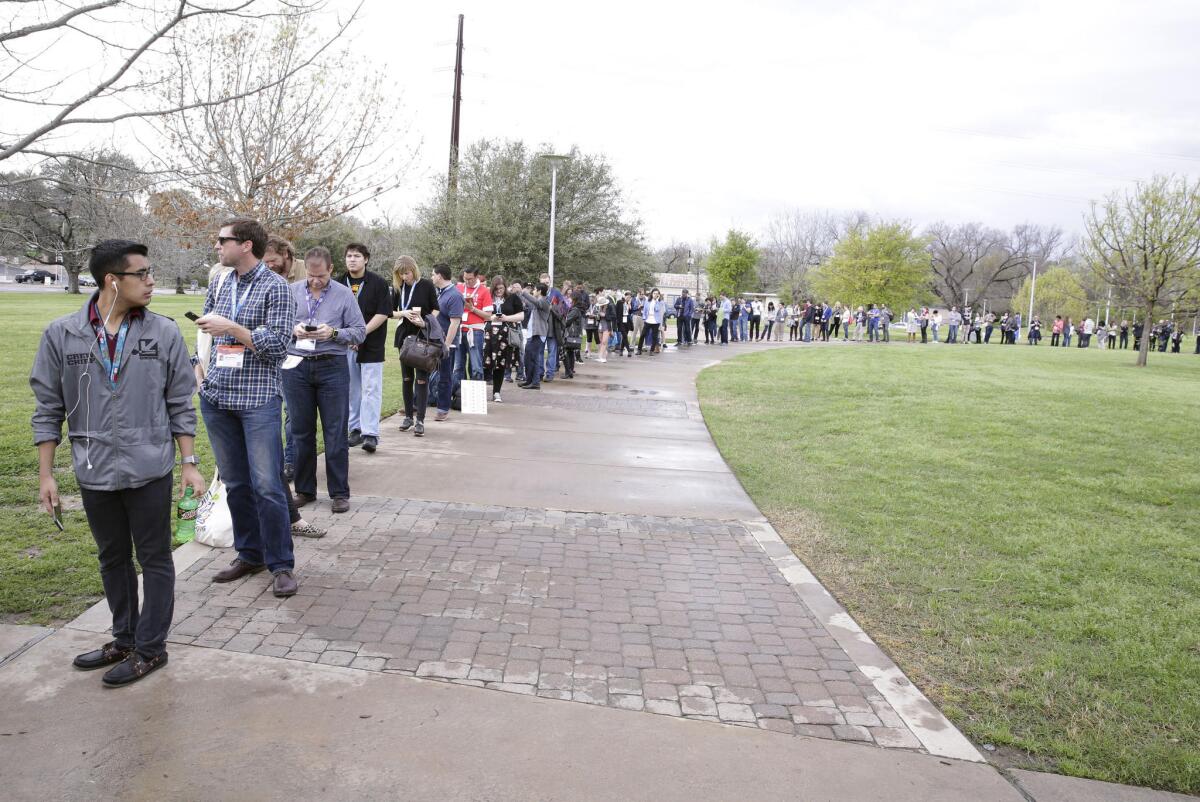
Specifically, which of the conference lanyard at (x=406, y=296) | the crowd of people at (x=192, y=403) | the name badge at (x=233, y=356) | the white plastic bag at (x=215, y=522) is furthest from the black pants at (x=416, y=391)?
the name badge at (x=233, y=356)

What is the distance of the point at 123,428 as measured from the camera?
348cm

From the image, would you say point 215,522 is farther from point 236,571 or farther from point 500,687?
point 500,687

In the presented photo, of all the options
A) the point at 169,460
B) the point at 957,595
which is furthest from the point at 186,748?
the point at 957,595

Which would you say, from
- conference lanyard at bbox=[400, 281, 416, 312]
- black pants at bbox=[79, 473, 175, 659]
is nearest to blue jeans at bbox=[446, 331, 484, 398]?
conference lanyard at bbox=[400, 281, 416, 312]

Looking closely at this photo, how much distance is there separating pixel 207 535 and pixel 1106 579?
5768mm

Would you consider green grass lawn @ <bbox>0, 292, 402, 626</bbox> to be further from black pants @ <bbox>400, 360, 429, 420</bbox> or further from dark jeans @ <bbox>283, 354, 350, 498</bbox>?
black pants @ <bbox>400, 360, 429, 420</bbox>

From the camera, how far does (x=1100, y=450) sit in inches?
383

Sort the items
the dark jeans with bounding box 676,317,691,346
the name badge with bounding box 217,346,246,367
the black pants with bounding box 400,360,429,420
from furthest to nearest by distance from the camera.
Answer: the dark jeans with bounding box 676,317,691,346
the black pants with bounding box 400,360,429,420
the name badge with bounding box 217,346,246,367

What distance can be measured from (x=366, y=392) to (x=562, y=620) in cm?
454

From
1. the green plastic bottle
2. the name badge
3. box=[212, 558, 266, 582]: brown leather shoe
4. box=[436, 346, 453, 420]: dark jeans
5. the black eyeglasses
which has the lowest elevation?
box=[212, 558, 266, 582]: brown leather shoe

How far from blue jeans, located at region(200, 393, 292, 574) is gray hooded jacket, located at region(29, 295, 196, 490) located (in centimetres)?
101

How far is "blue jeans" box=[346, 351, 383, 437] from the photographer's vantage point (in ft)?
27.2

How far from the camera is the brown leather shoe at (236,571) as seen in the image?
4.75 metres

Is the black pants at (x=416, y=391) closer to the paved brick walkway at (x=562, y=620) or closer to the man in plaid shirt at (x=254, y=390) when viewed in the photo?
the paved brick walkway at (x=562, y=620)
